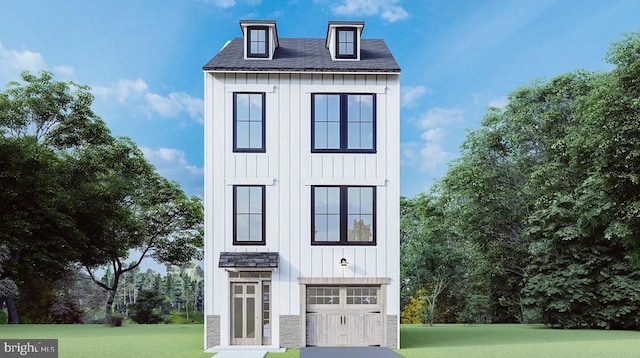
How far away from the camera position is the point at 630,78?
23.2 metres

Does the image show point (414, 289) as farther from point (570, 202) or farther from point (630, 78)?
point (630, 78)

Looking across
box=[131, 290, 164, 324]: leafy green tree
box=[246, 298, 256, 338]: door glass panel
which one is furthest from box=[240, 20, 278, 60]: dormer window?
box=[131, 290, 164, 324]: leafy green tree

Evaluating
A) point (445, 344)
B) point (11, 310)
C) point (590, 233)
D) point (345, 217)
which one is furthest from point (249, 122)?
point (11, 310)

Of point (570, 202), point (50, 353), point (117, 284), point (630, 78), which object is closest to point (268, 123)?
point (50, 353)

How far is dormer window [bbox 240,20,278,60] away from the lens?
19.6m

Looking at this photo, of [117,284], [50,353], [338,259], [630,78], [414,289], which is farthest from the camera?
[117,284]

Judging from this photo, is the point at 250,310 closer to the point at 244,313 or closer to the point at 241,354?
the point at 244,313

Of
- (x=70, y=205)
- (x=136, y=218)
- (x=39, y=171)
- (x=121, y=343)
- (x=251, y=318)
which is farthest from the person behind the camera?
(x=136, y=218)

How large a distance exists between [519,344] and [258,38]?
11562 mm

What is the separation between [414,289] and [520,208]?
21.6 ft

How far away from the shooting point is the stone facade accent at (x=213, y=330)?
1828 centimetres

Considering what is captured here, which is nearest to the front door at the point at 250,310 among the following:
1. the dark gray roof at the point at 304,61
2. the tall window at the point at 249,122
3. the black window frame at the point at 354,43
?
the tall window at the point at 249,122

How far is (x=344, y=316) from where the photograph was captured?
18578 millimetres

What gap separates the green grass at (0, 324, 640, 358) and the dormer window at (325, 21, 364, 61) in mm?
8297
